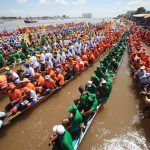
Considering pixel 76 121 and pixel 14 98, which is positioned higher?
pixel 76 121

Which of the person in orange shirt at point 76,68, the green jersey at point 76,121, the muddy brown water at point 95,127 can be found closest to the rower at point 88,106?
the muddy brown water at point 95,127

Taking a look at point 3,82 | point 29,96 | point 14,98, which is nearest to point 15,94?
point 14,98

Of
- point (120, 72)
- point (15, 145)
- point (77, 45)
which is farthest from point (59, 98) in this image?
point (77, 45)

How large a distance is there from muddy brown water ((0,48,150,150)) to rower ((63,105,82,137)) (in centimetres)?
101

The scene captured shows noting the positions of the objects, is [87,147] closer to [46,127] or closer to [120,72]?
[46,127]

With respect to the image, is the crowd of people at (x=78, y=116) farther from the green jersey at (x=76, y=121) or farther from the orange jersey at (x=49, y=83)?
the orange jersey at (x=49, y=83)

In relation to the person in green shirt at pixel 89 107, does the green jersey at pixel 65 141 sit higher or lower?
higher

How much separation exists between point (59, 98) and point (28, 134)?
3580 millimetres

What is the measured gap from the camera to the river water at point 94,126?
7.87 m

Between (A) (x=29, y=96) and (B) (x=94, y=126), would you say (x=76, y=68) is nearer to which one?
(A) (x=29, y=96)

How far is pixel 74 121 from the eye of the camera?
6.70 meters

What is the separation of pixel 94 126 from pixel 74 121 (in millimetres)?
2605

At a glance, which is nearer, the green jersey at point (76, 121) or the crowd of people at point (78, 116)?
the crowd of people at point (78, 116)

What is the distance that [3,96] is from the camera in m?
11.5
